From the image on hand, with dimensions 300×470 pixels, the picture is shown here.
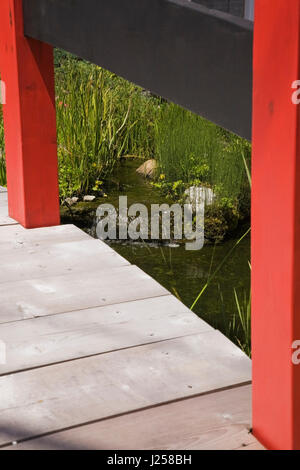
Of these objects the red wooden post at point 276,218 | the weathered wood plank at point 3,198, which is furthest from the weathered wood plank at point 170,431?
the weathered wood plank at point 3,198

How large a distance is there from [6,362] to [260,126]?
88cm

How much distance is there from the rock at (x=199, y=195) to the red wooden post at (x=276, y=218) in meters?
3.31

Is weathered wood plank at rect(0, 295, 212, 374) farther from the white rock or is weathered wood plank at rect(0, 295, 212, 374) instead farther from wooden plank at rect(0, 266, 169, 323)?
the white rock

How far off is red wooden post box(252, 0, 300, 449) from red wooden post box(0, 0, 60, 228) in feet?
5.31

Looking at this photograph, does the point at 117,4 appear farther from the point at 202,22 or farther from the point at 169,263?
the point at 169,263

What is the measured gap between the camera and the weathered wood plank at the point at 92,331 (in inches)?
66.3

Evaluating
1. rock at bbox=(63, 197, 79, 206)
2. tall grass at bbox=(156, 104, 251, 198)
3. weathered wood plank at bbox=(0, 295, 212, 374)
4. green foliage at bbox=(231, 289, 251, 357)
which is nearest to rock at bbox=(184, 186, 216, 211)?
tall grass at bbox=(156, 104, 251, 198)

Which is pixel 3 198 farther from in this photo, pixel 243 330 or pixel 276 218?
pixel 276 218

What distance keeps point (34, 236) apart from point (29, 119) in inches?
17.8

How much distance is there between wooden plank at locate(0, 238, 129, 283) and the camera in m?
2.26

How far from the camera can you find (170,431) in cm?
134

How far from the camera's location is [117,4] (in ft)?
5.96

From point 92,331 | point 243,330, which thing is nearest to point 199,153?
point 243,330

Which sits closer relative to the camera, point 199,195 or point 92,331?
point 92,331
